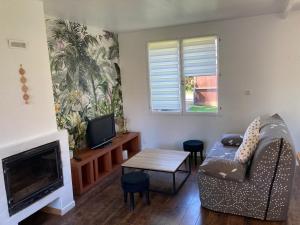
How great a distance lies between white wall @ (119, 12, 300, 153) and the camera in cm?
411

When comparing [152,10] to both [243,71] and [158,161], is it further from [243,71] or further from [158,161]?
[158,161]

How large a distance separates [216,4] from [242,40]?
119 centimetres

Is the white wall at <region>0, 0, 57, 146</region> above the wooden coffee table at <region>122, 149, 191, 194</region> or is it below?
above

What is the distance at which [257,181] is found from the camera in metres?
2.68

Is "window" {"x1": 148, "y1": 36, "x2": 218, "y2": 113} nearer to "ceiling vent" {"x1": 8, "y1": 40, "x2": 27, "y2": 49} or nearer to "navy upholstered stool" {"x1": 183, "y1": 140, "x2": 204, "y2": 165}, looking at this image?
"navy upholstered stool" {"x1": 183, "y1": 140, "x2": 204, "y2": 165}

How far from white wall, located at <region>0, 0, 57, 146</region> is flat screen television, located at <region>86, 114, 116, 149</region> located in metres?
1.00

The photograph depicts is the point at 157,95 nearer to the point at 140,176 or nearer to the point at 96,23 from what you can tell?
the point at 96,23

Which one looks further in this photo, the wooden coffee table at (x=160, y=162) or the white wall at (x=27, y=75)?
the wooden coffee table at (x=160, y=162)

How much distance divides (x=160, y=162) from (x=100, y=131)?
4.15 feet

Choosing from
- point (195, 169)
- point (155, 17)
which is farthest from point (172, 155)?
point (155, 17)

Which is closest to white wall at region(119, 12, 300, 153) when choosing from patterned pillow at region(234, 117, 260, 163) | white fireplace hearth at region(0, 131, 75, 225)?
patterned pillow at region(234, 117, 260, 163)

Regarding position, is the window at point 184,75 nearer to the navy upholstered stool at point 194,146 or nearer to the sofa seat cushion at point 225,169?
the navy upholstered stool at point 194,146

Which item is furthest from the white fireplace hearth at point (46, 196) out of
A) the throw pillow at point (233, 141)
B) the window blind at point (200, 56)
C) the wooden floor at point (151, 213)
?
the window blind at point (200, 56)

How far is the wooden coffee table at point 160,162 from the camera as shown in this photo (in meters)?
3.37
